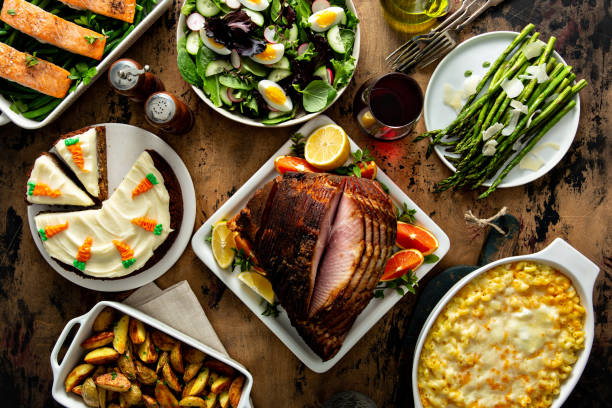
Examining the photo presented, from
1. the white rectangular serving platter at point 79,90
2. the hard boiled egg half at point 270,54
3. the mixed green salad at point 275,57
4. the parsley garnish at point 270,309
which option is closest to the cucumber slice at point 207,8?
the mixed green salad at point 275,57

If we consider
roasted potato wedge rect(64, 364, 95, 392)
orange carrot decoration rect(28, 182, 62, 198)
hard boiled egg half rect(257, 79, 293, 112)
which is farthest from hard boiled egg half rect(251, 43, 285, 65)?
roasted potato wedge rect(64, 364, 95, 392)

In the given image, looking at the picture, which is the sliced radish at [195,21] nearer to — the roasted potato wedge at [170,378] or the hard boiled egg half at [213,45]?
the hard boiled egg half at [213,45]

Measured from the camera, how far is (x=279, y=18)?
2.60m

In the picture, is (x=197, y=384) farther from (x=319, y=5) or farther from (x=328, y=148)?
(x=319, y=5)

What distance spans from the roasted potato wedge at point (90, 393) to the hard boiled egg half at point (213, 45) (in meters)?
2.24

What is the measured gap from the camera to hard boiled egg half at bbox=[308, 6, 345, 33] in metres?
2.54

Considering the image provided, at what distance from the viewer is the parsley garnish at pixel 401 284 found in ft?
8.69

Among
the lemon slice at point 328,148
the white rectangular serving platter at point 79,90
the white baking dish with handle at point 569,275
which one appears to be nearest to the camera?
the white baking dish with handle at point 569,275

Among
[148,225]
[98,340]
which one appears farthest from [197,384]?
[148,225]

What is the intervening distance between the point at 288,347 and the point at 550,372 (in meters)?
1.62

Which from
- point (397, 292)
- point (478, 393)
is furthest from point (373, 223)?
point (478, 393)

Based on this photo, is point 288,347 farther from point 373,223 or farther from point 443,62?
point 443,62

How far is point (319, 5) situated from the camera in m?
2.64

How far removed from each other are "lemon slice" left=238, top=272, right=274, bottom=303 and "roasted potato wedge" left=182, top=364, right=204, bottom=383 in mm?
640
